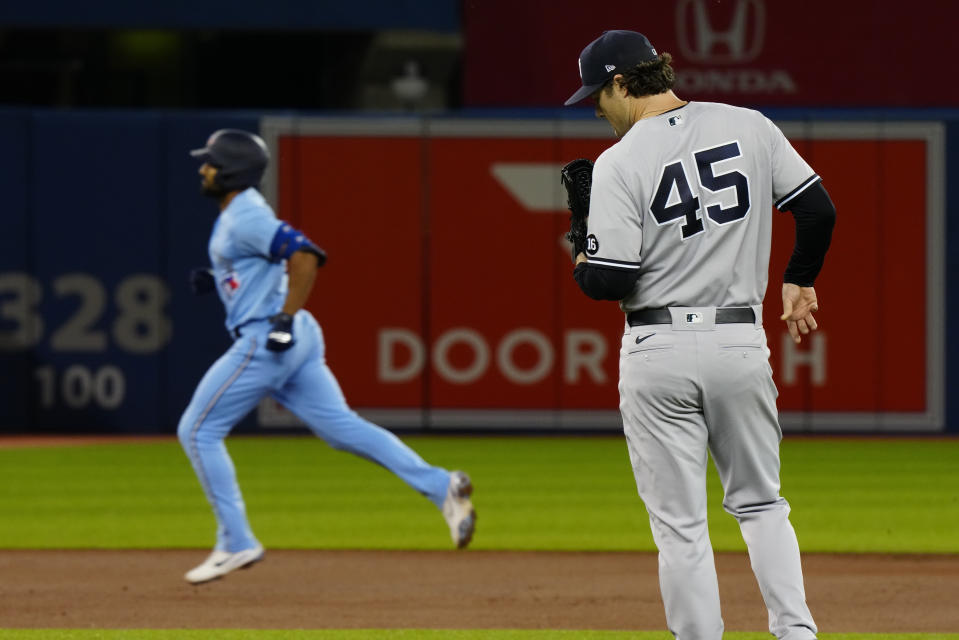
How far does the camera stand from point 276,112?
1667 cm

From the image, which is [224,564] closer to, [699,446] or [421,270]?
[699,446]

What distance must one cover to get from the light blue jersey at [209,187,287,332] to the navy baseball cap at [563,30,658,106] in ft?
10.2

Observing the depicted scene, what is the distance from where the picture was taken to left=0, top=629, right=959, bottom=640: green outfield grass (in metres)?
6.06

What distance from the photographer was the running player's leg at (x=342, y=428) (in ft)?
25.1

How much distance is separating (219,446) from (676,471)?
10.9 ft

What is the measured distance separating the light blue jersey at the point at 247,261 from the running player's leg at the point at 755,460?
132 inches

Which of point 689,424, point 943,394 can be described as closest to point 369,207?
point 943,394

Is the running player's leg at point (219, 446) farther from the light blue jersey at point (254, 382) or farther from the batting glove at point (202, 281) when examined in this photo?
the batting glove at point (202, 281)

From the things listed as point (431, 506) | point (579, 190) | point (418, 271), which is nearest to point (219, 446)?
point (579, 190)

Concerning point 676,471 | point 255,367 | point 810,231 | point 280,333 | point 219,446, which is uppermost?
point 810,231

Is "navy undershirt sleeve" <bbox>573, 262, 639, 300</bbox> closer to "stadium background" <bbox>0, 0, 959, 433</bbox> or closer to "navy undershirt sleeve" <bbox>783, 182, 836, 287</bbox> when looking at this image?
"navy undershirt sleeve" <bbox>783, 182, 836, 287</bbox>

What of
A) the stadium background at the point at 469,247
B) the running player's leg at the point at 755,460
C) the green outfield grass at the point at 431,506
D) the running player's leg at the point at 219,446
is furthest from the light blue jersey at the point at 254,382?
the stadium background at the point at 469,247

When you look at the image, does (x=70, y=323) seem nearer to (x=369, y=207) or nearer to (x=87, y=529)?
(x=369, y=207)

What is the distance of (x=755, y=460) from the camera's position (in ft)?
15.0
